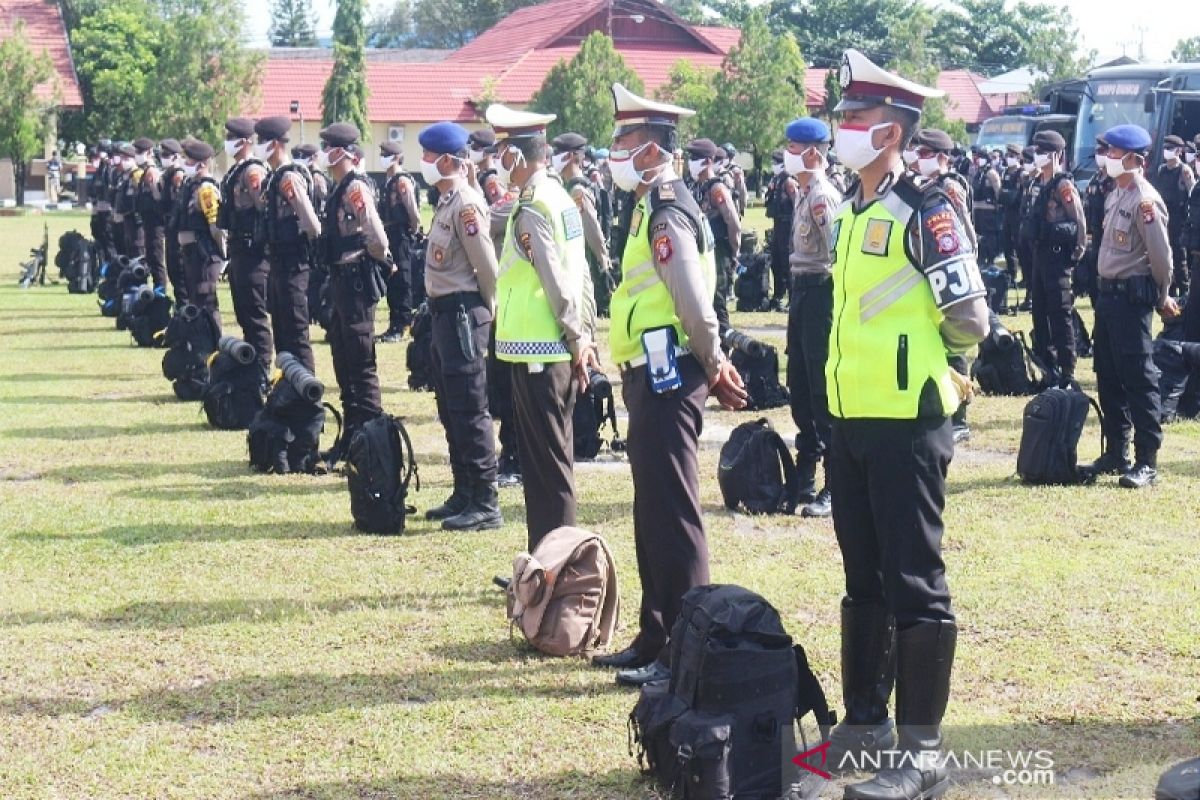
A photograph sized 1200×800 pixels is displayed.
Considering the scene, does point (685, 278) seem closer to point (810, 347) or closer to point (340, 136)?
point (810, 347)

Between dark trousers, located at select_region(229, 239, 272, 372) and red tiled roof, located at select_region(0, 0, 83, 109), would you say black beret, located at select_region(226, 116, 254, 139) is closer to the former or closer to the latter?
dark trousers, located at select_region(229, 239, 272, 372)

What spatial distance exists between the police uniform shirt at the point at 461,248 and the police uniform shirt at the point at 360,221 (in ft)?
5.63

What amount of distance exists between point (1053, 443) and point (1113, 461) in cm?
51

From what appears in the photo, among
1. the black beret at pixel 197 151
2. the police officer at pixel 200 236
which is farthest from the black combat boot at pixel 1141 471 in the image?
the black beret at pixel 197 151

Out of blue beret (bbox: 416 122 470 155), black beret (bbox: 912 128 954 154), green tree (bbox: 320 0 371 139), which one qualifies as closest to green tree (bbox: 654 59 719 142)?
green tree (bbox: 320 0 371 139)

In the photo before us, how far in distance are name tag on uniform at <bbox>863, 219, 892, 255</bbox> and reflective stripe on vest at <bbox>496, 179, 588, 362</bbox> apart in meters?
2.31

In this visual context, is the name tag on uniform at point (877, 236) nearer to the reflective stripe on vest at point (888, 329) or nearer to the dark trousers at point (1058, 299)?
the reflective stripe on vest at point (888, 329)

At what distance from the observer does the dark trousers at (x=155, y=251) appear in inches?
809

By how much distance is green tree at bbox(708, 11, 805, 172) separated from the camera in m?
53.9

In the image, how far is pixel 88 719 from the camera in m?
5.83

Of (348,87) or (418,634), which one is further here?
(348,87)

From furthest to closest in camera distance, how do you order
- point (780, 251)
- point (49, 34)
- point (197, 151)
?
point (49, 34)
point (780, 251)
point (197, 151)

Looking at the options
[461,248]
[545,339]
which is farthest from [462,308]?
[545,339]

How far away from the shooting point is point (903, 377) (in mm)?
4914
